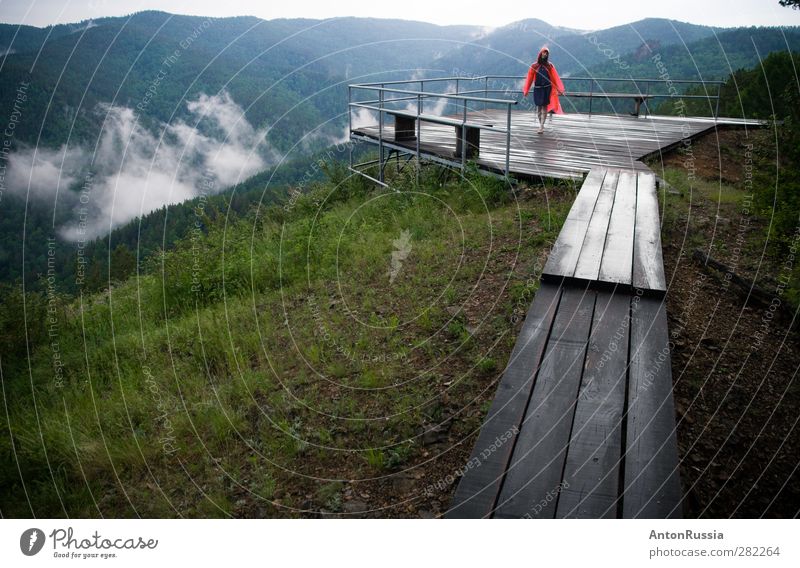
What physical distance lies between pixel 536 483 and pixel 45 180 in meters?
168

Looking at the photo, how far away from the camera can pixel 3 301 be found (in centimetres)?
688

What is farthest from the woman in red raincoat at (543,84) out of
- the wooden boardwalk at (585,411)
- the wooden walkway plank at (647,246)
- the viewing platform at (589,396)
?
the wooden boardwalk at (585,411)

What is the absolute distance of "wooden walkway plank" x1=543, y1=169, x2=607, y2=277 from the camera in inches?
147

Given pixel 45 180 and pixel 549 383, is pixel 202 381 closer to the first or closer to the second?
pixel 549 383

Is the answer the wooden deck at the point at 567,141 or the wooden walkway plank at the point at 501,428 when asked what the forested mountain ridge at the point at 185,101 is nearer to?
the wooden deck at the point at 567,141

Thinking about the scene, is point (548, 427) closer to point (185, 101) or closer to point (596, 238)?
point (596, 238)

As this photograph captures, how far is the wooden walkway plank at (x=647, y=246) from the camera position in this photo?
138 inches

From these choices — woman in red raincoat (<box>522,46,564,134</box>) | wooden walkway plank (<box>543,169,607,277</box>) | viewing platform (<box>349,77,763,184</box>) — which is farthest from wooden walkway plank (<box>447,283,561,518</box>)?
woman in red raincoat (<box>522,46,564,134</box>)

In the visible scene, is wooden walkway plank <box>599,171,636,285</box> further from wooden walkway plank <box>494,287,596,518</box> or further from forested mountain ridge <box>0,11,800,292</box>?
forested mountain ridge <box>0,11,800,292</box>

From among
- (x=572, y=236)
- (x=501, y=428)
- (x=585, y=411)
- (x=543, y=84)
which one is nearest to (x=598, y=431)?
(x=585, y=411)

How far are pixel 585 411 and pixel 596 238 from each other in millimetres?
2229

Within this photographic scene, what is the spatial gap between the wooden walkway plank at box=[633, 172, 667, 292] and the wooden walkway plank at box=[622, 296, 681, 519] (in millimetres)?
549
